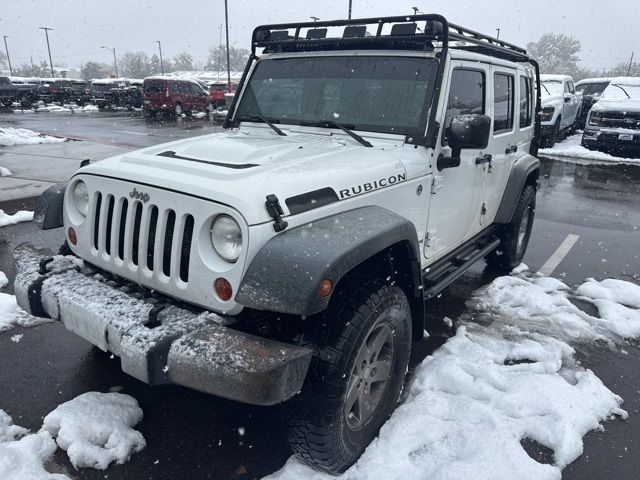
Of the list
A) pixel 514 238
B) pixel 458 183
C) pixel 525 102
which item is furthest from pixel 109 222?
pixel 525 102

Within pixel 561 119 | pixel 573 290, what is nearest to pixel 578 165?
pixel 561 119

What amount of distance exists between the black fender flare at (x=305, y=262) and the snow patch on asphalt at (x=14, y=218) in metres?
5.44

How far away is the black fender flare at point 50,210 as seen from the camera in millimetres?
2967

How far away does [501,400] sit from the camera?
304 cm

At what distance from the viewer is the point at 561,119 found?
14852mm

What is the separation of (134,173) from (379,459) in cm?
191

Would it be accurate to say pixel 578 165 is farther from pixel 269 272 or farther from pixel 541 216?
pixel 269 272

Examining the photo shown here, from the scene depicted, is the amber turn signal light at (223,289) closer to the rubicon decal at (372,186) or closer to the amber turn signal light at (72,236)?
the rubicon decal at (372,186)

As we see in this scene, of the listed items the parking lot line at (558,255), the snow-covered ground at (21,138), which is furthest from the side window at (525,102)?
the snow-covered ground at (21,138)

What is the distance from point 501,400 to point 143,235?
229cm

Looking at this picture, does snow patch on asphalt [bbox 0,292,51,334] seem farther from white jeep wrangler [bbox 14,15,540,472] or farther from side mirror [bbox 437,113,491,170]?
side mirror [bbox 437,113,491,170]

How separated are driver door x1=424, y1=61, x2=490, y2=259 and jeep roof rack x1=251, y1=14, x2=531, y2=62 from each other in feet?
0.76

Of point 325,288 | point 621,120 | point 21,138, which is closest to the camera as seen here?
point 325,288

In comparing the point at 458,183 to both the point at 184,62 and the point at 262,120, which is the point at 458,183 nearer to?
the point at 262,120
